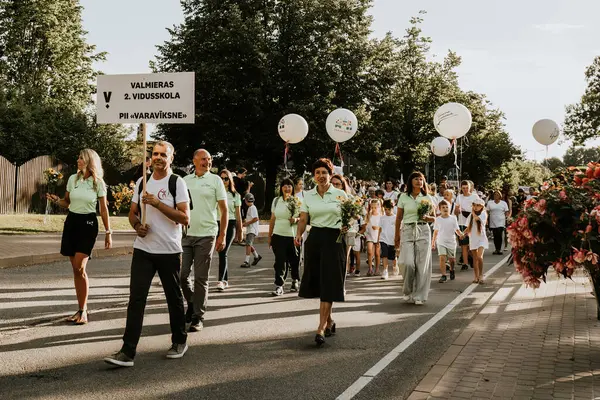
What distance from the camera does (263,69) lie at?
3075cm

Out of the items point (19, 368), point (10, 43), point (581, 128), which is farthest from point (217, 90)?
point (581, 128)

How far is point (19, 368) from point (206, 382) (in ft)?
5.44

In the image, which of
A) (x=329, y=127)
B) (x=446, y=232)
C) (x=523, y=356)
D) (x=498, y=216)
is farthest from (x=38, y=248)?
(x=498, y=216)

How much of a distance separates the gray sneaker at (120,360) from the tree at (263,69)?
24.9 meters

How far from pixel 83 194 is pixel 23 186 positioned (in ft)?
66.8

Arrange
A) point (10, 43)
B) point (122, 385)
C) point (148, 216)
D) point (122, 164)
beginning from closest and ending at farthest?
1. point (122, 385)
2. point (148, 216)
3. point (122, 164)
4. point (10, 43)

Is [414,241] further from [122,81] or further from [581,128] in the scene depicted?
[581,128]

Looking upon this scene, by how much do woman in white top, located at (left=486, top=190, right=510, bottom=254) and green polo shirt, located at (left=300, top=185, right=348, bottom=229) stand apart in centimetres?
1260

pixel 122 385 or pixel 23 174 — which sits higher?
pixel 23 174

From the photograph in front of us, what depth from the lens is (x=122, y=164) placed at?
38.0m

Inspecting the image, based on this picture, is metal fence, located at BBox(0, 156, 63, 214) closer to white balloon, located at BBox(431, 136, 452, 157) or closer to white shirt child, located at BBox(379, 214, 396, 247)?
white balloon, located at BBox(431, 136, 452, 157)

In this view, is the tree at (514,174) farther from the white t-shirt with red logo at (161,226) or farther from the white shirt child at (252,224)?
the white t-shirt with red logo at (161,226)

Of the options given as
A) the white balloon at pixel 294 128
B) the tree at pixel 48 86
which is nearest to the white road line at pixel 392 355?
the white balloon at pixel 294 128

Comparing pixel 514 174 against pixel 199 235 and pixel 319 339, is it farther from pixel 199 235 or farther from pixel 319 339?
pixel 319 339
